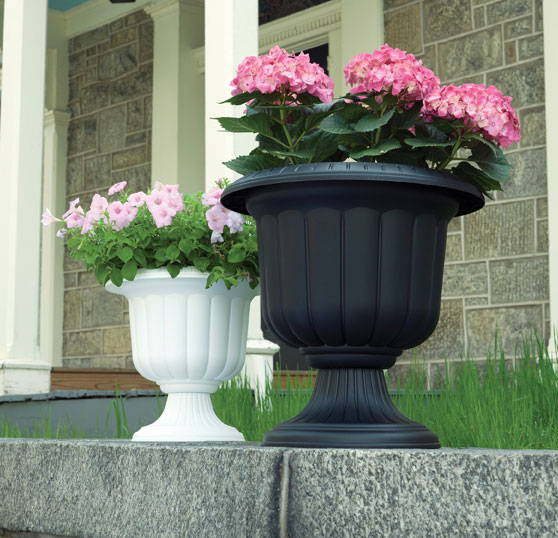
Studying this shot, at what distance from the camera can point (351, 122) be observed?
7.30 feet

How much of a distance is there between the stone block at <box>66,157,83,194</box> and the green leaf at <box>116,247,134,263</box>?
5854 millimetres

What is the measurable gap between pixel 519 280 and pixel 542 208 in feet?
1.33

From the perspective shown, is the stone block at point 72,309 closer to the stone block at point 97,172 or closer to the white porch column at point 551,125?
the stone block at point 97,172

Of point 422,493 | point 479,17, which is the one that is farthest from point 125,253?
point 479,17

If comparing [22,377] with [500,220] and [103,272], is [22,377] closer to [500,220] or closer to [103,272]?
[103,272]

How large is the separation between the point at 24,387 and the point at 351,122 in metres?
3.36

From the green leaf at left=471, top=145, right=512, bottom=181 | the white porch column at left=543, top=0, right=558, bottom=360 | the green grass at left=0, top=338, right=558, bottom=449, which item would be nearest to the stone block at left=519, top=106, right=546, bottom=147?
the white porch column at left=543, top=0, right=558, bottom=360

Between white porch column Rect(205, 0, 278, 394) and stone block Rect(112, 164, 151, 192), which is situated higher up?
stone block Rect(112, 164, 151, 192)

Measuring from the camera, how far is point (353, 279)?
212cm

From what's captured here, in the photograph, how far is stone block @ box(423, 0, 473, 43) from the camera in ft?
19.5

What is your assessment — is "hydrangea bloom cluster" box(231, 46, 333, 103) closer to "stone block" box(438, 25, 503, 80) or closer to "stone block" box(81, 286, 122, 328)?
"stone block" box(438, 25, 503, 80)

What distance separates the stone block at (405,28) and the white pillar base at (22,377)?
2.88m

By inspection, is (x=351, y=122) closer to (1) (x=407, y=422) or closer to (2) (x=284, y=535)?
(1) (x=407, y=422)

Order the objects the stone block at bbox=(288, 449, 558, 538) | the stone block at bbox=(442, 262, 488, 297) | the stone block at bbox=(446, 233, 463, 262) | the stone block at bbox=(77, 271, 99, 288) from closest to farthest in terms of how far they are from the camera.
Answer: the stone block at bbox=(288, 449, 558, 538) < the stone block at bbox=(442, 262, 488, 297) < the stone block at bbox=(446, 233, 463, 262) < the stone block at bbox=(77, 271, 99, 288)
